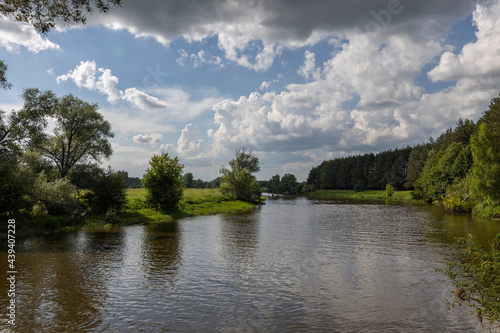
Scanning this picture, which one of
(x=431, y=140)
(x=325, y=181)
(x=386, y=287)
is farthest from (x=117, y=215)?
(x=325, y=181)

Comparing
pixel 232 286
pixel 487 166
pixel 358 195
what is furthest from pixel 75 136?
pixel 358 195

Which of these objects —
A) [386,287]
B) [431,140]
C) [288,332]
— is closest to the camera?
[288,332]

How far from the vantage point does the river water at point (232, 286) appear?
10.8 m

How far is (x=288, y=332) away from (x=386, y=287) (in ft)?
23.0

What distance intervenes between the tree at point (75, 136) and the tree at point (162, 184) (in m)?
6.94

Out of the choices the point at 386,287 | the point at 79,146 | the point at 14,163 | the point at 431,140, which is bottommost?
the point at 386,287

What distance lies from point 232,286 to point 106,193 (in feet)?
101

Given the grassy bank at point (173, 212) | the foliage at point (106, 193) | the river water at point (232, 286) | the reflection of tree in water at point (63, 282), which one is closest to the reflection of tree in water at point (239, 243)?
the river water at point (232, 286)

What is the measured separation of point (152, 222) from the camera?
132ft

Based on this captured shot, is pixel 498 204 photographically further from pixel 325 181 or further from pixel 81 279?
pixel 325 181

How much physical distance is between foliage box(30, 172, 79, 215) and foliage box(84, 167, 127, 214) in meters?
4.91

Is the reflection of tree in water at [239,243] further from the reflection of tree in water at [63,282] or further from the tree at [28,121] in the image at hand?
the tree at [28,121]

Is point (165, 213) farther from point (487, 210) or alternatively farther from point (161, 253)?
point (487, 210)

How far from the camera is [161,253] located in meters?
22.0
